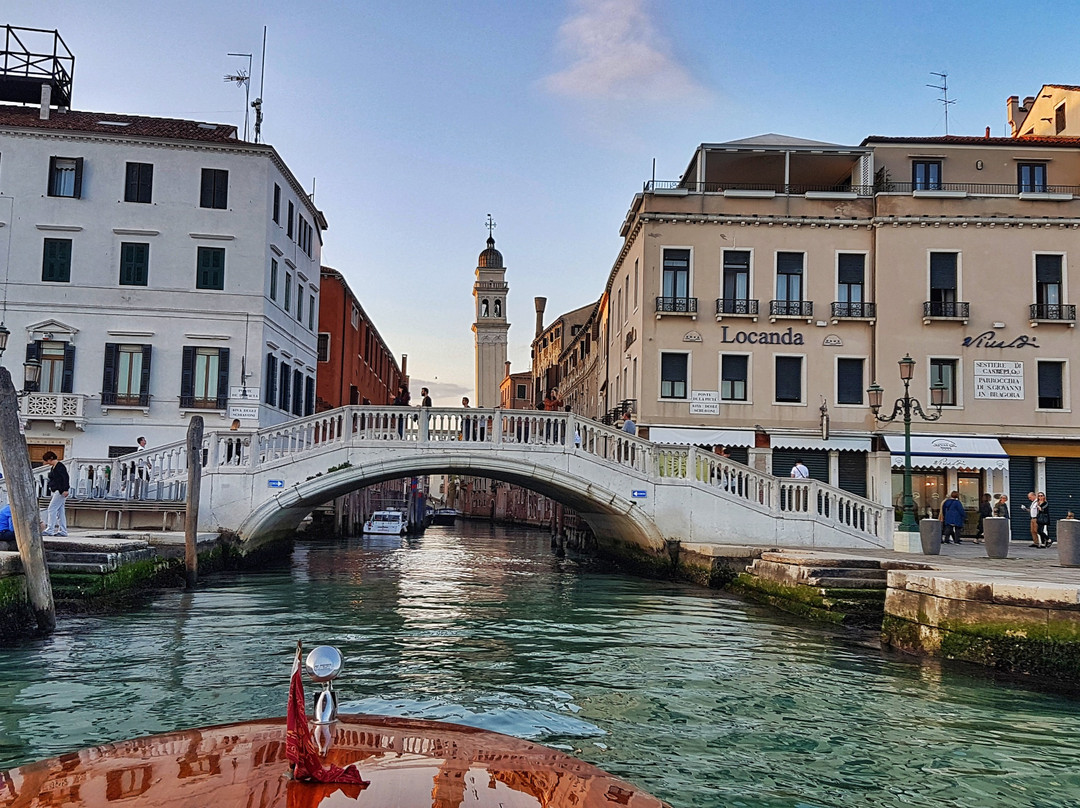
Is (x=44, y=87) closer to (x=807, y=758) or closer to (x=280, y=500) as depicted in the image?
(x=280, y=500)

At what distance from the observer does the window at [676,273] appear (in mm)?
22734

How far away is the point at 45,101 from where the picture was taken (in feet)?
81.2

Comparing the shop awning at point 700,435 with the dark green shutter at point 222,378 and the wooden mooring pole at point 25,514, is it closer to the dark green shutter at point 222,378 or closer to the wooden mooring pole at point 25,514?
the dark green shutter at point 222,378

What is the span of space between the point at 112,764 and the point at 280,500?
14771mm

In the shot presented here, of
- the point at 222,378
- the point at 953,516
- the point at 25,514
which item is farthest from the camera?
the point at 222,378

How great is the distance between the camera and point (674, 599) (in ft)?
46.6

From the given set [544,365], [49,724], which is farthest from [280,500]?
[544,365]

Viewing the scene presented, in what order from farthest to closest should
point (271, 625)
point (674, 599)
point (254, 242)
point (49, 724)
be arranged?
point (254, 242), point (674, 599), point (271, 625), point (49, 724)

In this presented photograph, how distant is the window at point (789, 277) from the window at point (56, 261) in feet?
57.2

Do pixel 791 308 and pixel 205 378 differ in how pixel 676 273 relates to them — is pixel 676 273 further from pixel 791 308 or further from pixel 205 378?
pixel 205 378

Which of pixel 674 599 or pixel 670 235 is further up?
pixel 670 235

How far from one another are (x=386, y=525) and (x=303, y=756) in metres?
33.2

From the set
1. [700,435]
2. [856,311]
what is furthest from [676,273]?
[856,311]

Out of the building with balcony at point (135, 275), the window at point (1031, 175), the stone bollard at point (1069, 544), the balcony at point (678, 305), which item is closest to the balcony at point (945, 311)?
the window at point (1031, 175)
